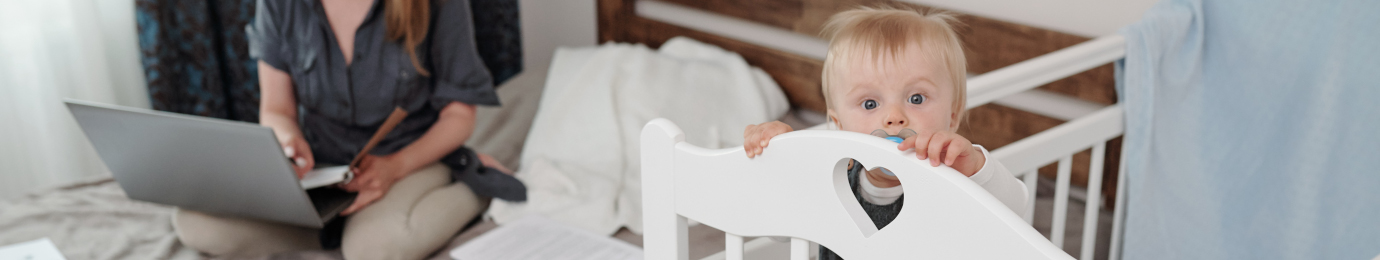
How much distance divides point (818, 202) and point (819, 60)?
46.6 inches

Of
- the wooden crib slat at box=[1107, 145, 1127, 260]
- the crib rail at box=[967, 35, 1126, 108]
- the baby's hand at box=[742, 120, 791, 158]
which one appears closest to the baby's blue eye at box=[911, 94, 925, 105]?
the baby's hand at box=[742, 120, 791, 158]

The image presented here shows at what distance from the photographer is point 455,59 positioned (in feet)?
4.99

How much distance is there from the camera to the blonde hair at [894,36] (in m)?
0.69

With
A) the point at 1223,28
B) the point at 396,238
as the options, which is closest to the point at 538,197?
the point at 396,238

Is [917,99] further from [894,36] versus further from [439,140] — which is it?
[439,140]

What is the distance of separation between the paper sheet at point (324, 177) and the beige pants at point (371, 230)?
0.09 meters

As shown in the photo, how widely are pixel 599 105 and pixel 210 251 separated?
71cm

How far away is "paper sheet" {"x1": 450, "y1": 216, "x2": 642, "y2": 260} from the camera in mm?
1350

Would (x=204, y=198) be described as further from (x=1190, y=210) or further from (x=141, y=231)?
(x=1190, y=210)

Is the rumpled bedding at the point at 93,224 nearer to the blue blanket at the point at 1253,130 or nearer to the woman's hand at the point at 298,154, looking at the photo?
the woman's hand at the point at 298,154

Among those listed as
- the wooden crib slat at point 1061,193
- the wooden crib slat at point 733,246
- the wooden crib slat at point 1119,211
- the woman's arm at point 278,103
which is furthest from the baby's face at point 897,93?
the woman's arm at point 278,103

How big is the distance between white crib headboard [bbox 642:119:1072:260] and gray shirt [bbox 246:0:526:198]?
797mm

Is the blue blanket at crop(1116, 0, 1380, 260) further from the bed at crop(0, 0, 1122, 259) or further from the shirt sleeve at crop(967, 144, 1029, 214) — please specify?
the shirt sleeve at crop(967, 144, 1029, 214)

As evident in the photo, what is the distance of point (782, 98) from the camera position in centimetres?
185
